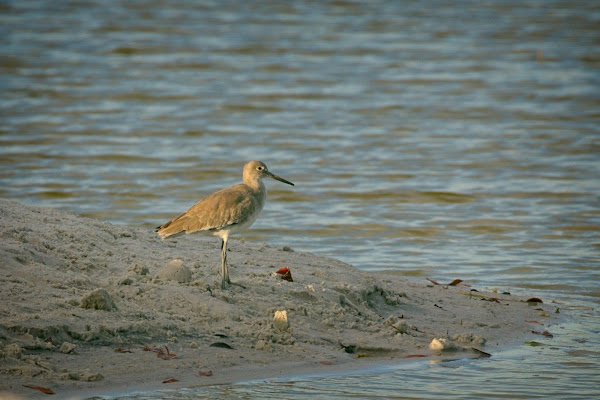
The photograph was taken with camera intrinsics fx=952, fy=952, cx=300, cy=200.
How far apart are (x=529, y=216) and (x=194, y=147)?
21.6 feet

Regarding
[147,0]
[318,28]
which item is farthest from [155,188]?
[147,0]

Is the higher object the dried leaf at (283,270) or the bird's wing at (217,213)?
the bird's wing at (217,213)

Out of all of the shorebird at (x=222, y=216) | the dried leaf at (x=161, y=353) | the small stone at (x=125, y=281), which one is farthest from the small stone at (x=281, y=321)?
the small stone at (x=125, y=281)

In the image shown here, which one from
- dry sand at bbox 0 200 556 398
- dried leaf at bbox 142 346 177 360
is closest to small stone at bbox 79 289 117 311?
dry sand at bbox 0 200 556 398

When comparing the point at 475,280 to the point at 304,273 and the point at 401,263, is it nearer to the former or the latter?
the point at 401,263

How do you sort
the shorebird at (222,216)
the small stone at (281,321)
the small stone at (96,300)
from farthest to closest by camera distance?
1. the shorebird at (222,216)
2. the small stone at (281,321)
3. the small stone at (96,300)

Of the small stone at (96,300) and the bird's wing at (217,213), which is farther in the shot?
the bird's wing at (217,213)

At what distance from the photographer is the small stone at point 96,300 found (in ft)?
22.7

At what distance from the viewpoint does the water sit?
10977 millimetres

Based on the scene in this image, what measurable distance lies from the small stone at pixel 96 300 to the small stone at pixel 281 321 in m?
1.27

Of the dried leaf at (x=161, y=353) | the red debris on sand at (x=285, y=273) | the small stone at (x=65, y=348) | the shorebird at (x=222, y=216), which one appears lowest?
the dried leaf at (x=161, y=353)

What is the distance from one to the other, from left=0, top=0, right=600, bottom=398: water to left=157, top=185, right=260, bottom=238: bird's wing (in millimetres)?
1841

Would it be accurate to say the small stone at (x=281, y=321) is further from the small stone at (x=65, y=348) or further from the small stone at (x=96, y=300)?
the small stone at (x=65, y=348)

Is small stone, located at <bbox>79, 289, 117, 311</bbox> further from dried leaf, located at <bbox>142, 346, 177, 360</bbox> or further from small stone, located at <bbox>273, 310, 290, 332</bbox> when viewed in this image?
small stone, located at <bbox>273, 310, 290, 332</bbox>
